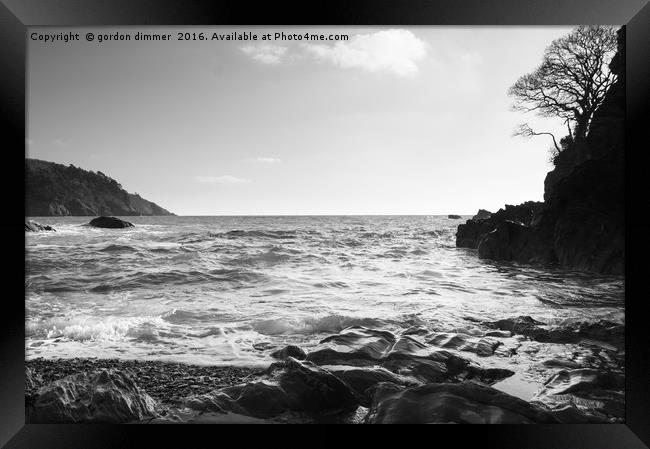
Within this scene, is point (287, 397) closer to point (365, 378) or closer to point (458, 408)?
point (365, 378)

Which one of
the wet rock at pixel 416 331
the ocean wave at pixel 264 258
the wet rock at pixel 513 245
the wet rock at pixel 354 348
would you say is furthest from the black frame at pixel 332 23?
the ocean wave at pixel 264 258

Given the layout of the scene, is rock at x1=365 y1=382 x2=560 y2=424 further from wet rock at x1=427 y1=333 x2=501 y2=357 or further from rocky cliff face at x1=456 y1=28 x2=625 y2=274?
rocky cliff face at x1=456 y1=28 x2=625 y2=274

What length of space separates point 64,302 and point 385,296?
619 centimetres

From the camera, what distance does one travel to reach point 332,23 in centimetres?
282

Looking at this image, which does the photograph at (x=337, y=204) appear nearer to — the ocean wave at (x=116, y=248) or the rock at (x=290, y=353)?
the rock at (x=290, y=353)

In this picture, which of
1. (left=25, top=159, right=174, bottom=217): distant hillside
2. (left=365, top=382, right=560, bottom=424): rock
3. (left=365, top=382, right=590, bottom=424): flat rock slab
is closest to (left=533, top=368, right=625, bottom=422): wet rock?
(left=365, top=382, right=590, bottom=424): flat rock slab

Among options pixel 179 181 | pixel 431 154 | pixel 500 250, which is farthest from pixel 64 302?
pixel 500 250

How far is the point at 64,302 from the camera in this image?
6.11m

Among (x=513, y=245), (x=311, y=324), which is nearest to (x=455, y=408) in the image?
(x=311, y=324)

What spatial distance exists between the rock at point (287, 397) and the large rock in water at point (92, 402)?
0.49 meters

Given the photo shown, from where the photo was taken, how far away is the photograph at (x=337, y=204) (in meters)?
3.13

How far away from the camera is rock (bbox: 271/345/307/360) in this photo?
3933 mm

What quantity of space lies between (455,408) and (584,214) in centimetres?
688

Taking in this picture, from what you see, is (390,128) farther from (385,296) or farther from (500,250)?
(500,250)
